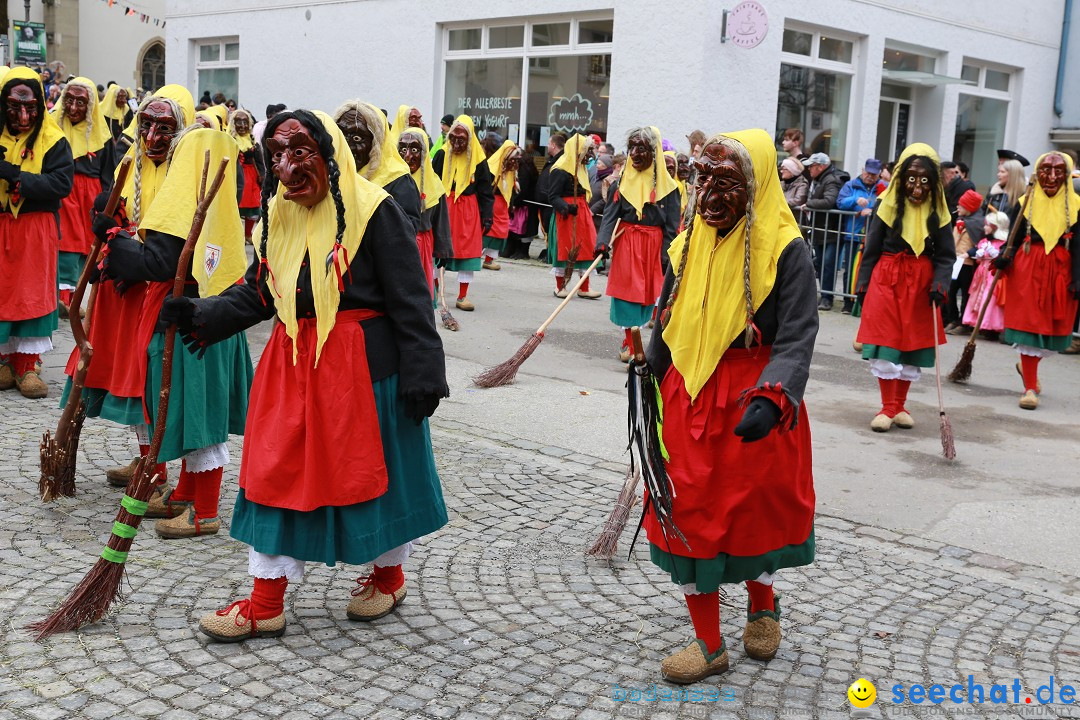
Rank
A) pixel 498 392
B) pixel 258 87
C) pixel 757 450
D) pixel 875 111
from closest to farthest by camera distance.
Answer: pixel 757 450 < pixel 498 392 < pixel 875 111 < pixel 258 87

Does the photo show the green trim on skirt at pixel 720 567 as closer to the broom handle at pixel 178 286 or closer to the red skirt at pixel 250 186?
the broom handle at pixel 178 286

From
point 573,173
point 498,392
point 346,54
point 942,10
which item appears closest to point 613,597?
point 498,392

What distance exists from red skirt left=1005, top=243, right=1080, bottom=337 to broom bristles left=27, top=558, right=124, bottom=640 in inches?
288

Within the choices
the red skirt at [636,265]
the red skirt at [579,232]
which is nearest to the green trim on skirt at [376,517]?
the red skirt at [636,265]

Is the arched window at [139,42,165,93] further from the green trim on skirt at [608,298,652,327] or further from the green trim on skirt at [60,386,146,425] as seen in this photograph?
the green trim on skirt at [60,386,146,425]

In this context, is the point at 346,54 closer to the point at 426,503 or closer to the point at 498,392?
the point at 498,392

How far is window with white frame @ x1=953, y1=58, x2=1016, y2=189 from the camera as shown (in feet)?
66.9

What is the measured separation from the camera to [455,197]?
40.4 ft

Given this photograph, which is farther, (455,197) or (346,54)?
(346,54)

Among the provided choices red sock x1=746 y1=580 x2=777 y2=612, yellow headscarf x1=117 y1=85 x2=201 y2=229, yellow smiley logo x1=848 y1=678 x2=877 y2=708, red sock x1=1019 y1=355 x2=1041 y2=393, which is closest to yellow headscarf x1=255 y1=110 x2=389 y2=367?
yellow headscarf x1=117 y1=85 x2=201 y2=229

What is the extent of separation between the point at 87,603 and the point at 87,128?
253 inches

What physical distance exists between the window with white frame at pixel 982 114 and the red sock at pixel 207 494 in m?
18.1

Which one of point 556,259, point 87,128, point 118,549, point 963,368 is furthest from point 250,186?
point 118,549

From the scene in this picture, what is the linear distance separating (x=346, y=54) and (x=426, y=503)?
18.9 meters
